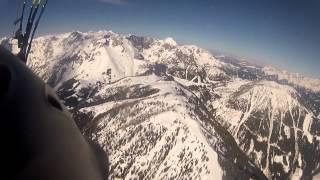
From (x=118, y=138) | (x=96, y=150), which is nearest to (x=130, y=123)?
(x=118, y=138)

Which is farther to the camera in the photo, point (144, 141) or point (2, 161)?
point (144, 141)

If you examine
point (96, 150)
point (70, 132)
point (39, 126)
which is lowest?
point (96, 150)

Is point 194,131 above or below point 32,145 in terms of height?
below

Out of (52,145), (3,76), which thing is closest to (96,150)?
(52,145)

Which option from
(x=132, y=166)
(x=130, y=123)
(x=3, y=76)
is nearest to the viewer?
(x=3, y=76)

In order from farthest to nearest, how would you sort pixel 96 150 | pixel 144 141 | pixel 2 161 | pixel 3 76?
1. pixel 144 141
2. pixel 96 150
3. pixel 3 76
4. pixel 2 161

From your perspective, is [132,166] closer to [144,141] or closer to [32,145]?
[144,141]
